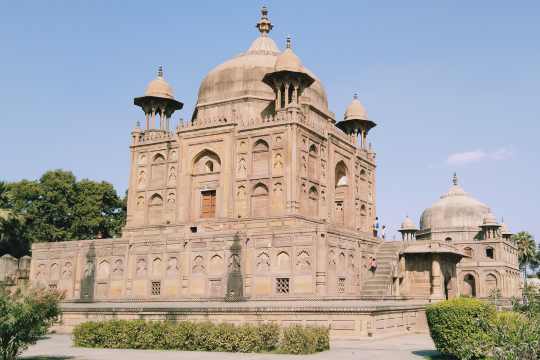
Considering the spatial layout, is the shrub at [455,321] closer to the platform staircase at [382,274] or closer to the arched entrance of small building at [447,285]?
the platform staircase at [382,274]

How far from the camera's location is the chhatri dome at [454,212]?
74188 mm

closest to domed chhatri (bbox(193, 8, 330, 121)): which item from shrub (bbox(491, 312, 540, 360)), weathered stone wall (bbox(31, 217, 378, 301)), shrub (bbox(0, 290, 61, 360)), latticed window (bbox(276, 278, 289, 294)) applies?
weathered stone wall (bbox(31, 217, 378, 301))

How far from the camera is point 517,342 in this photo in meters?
10.5

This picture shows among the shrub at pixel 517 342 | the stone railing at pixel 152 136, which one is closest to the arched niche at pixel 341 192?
the stone railing at pixel 152 136

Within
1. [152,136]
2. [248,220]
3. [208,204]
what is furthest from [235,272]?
[152,136]

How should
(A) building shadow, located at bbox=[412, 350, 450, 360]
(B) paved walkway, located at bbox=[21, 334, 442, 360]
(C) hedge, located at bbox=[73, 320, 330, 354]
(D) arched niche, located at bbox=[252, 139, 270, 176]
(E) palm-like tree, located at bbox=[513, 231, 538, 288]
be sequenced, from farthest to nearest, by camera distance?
(E) palm-like tree, located at bbox=[513, 231, 538, 288] → (D) arched niche, located at bbox=[252, 139, 270, 176] → (C) hedge, located at bbox=[73, 320, 330, 354] → (B) paved walkway, located at bbox=[21, 334, 442, 360] → (A) building shadow, located at bbox=[412, 350, 450, 360]

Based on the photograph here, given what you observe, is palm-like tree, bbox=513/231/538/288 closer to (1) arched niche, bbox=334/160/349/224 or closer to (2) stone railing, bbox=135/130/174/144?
(1) arched niche, bbox=334/160/349/224

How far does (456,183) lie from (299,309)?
60712mm

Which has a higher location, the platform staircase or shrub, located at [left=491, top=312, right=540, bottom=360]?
the platform staircase

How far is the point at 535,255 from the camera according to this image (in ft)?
314

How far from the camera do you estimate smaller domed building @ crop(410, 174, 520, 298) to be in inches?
2475

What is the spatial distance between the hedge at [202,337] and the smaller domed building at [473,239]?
41.6 meters

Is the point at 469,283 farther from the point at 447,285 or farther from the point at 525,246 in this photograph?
the point at 525,246

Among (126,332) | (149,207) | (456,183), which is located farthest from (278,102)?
(456,183)
